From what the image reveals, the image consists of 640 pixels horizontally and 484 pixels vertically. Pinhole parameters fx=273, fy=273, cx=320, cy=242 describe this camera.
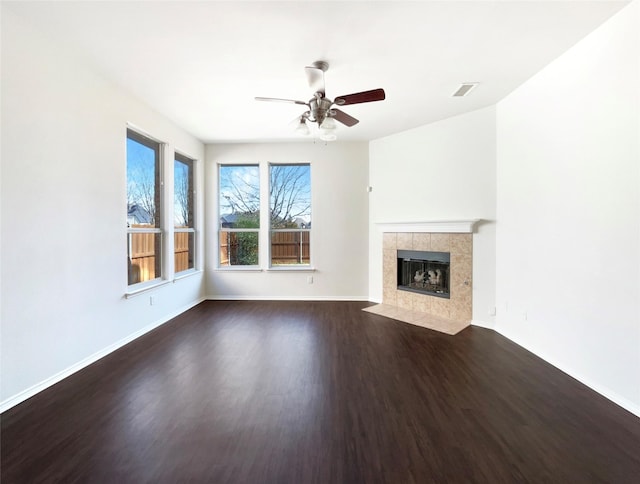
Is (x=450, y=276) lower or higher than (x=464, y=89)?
lower

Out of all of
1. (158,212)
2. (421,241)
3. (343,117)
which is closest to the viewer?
(343,117)

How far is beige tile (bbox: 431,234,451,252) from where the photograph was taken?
406cm

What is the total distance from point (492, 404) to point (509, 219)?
2256mm

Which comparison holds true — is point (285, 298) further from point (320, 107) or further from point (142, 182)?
point (320, 107)

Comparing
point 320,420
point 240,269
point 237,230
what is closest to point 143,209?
point 237,230

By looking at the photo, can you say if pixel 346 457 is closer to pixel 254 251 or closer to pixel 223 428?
pixel 223 428

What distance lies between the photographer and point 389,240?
4.76 metres

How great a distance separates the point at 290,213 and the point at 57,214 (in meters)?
3.36

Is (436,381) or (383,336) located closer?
(436,381)

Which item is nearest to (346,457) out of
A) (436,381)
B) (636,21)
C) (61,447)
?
(436,381)

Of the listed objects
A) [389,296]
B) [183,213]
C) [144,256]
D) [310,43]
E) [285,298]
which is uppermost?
[310,43]

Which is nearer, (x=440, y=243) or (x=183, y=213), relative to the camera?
(x=440, y=243)

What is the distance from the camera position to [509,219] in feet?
11.1

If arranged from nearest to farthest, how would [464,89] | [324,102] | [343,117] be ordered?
[324,102], [343,117], [464,89]
